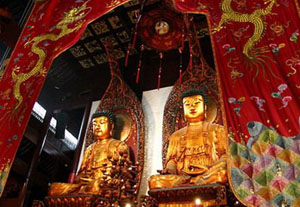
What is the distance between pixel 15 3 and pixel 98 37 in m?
1.53

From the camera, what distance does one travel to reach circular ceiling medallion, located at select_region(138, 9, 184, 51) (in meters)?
4.88

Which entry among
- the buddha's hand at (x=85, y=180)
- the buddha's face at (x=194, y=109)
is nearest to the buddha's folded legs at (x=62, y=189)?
the buddha's hand at (x=85, y=180)

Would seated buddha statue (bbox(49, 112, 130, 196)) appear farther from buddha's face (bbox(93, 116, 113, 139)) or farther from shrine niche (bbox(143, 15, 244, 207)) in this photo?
shrine niche (bbox(143, 15, 244, 207))

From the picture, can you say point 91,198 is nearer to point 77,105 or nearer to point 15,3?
point 77,105

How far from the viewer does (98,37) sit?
19.9 feet

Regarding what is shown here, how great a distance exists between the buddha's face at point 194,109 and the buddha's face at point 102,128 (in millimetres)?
1220

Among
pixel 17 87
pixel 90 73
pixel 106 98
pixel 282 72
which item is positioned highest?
pixel 90 73

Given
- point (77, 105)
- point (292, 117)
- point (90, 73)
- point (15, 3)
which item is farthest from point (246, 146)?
point (15, 3)

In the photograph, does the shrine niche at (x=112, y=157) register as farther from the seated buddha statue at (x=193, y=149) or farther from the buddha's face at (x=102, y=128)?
the seated buddha statue at (x=193, y=149)

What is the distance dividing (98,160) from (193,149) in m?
1.40

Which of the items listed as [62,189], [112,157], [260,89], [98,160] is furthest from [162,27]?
[62,189]

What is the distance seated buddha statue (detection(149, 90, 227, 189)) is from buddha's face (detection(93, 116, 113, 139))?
3.53 feet

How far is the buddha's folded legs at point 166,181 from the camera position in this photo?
→ 3410 mm

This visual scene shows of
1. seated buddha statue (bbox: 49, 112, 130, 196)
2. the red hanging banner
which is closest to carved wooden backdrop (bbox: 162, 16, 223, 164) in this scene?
seated buddha statue (bbox: 49, 112, 130, 196)
